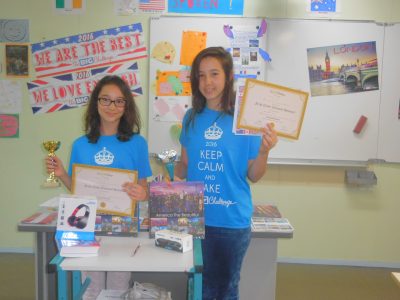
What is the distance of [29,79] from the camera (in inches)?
144

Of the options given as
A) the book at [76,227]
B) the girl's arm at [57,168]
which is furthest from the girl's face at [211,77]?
the girl's arm at [57,168]

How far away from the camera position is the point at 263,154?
1762 millimetres

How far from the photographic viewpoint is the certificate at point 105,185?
1813mm

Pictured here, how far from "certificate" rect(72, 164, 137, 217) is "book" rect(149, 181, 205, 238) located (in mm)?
118

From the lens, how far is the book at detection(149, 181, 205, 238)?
176cm

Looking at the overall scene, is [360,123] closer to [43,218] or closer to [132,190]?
[132,190]

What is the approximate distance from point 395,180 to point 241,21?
1.93m

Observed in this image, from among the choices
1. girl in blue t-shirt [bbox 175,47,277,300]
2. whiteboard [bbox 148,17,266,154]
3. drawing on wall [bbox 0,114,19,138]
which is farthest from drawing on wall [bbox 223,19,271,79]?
drawing on wall [bbox 0,114,19,138]

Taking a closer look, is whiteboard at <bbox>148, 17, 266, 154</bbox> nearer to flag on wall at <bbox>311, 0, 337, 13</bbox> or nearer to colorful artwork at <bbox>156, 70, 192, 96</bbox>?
colorful artwork at <bbox>156, 70, 192, 96</bbox>

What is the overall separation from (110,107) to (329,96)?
7.15 feet

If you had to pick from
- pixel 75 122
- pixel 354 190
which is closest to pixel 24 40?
pixel 75 122

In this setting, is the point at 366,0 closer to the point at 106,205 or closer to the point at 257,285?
the point at 257,285

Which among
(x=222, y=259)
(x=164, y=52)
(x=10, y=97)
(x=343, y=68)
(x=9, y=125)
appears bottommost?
(x=222, y=259)

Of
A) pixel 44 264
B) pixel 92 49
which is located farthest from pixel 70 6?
pixel 44 264
